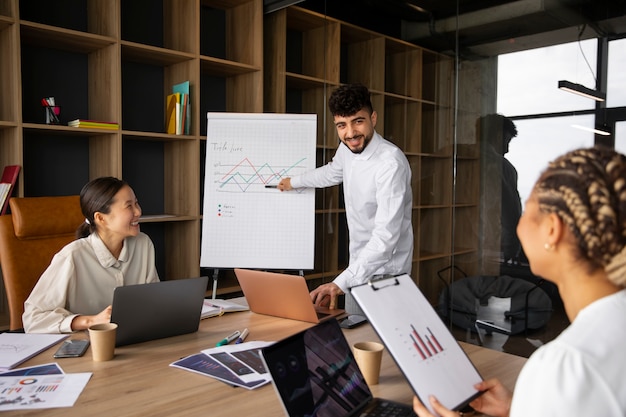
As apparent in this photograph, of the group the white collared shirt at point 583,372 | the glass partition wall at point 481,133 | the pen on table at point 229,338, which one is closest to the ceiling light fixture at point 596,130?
the glass partition wall at point 481,133

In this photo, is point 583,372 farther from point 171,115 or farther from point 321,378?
point 171,115

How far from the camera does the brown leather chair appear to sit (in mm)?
2180

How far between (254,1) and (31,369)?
3.01 m

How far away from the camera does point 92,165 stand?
3322 mm

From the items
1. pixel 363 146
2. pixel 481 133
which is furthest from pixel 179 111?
pixel 481 133

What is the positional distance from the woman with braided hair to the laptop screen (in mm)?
391

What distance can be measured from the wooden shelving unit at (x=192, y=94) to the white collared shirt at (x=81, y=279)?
0.99 m

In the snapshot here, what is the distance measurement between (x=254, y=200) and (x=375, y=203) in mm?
762

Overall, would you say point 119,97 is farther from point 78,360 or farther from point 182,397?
point 182,397

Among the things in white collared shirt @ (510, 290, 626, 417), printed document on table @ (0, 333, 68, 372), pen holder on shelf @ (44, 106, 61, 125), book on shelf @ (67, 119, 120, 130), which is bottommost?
printed document on table @ (0, 333, 68, 372)

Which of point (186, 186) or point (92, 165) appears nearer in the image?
point (92, 165)

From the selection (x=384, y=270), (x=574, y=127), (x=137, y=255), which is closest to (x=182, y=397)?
(x=137, y=255)

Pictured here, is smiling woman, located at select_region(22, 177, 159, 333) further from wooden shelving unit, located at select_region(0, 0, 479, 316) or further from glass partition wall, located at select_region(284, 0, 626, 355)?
glass partition wall, located at select_region(284, 0, 626, 355)

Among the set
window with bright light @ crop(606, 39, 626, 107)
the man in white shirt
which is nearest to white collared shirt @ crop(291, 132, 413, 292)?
→ the man in white shirt
